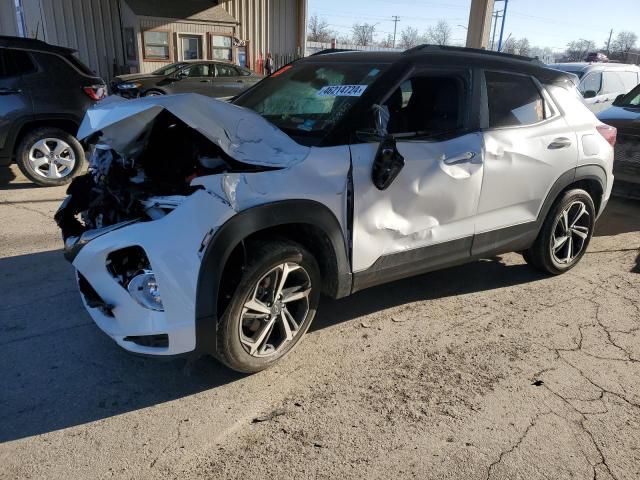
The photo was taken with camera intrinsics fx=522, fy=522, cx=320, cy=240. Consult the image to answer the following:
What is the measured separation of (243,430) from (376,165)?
1663 millimetres

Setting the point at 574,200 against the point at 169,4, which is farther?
the point at 169,4

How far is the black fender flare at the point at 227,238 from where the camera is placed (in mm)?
2568

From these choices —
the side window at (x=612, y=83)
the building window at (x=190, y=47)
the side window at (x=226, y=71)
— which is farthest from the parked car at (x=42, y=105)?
the building window at (x=190, y=47)

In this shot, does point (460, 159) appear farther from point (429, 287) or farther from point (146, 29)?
point (146, 29)

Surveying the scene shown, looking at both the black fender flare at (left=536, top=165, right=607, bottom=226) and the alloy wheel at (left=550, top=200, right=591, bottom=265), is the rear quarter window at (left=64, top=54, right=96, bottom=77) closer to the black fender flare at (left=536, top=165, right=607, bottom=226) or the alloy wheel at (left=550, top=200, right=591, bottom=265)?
the black fender flare at (left=536, top=165, right=607, bottom=226)

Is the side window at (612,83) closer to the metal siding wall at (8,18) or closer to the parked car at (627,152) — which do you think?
the parked car at (627,152)

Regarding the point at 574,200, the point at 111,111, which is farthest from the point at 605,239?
the point at 111,111

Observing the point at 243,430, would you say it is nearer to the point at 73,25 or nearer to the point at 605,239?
the point at 605,239

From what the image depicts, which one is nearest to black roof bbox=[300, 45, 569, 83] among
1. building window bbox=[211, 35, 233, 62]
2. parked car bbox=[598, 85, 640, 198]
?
parked car bbox=[598, 85, 640, 198]

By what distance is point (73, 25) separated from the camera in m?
17.0

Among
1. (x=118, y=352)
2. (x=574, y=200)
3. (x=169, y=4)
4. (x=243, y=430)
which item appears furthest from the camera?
(x=169, y=4)

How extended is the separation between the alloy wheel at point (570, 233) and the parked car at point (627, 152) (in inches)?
113

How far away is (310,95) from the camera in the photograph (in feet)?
12.1

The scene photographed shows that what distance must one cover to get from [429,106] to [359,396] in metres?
2.09
